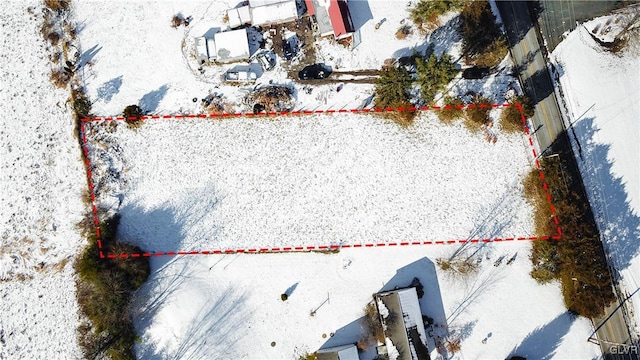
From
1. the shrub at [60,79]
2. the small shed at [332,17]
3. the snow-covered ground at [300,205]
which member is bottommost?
the snow-covered ground at [300,205]

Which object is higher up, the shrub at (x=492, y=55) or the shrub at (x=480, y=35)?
the shrub at (x=480, y=35)

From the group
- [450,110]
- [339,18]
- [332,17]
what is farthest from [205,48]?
[450,110]

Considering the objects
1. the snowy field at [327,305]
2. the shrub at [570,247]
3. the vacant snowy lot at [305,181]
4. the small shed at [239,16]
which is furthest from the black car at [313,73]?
the shrub at [570,247]

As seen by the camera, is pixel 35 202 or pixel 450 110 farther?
pixel 450 110

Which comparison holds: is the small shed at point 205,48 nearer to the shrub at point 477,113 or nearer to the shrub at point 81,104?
the shrub at point 81,104

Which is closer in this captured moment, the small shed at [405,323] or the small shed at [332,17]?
the small shed at [405,323]

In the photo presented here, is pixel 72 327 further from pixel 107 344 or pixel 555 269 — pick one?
pixel 555 269

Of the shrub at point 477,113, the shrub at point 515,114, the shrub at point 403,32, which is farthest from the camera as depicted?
the shrub at point 403,32

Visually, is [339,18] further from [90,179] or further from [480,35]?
[90,179]
